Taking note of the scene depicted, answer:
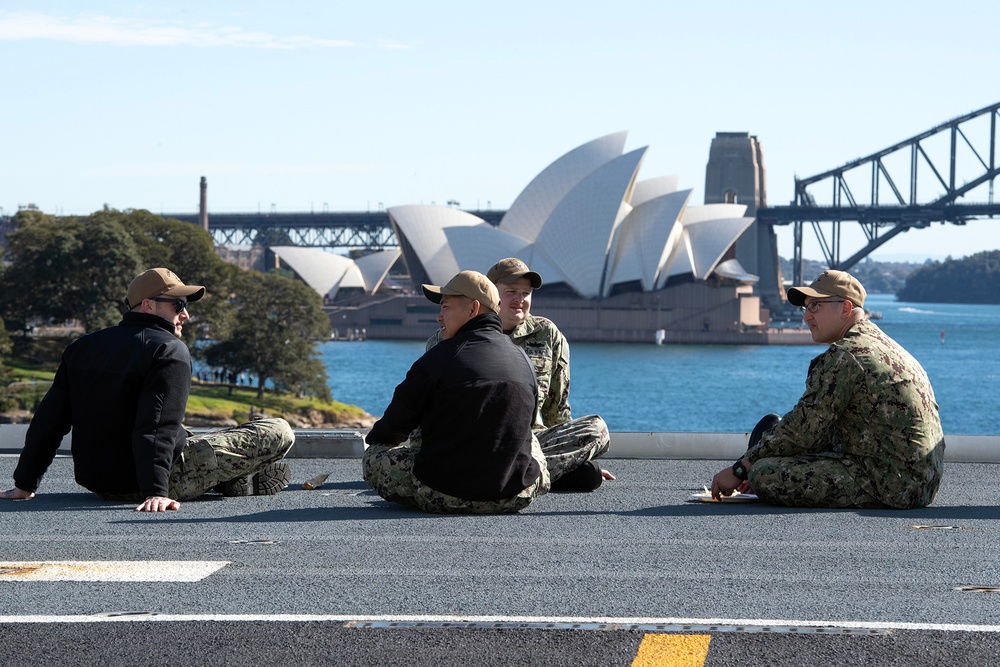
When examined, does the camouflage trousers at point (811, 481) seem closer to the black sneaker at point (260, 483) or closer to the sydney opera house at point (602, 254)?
the black sneaker at point (260, 483)

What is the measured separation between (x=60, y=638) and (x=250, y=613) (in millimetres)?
485

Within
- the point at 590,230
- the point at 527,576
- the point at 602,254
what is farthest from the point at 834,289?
the point at 602,254

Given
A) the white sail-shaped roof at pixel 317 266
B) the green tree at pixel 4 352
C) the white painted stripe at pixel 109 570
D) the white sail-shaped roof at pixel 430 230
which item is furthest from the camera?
the white sail-shaped roof at pixel 317 266

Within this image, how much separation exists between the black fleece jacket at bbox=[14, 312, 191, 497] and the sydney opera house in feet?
234

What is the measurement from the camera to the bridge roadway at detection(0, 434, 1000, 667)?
336cm

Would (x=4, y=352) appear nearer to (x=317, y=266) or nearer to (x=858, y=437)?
(x=858, y=437)

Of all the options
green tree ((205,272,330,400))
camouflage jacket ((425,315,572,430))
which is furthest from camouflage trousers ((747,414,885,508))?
green tree ((205,272,330,400))

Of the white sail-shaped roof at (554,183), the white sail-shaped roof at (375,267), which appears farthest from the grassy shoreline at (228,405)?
the white sail-shaped roof at (375,267)

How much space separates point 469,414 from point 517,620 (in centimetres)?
179

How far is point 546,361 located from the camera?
6.46 metres

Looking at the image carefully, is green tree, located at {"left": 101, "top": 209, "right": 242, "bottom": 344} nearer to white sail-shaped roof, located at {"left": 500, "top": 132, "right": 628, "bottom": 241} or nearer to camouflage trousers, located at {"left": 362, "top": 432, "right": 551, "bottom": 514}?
white sail-shaped roof, located at {"left": 500, "top": 132, "right": 628, "bottom": 241}

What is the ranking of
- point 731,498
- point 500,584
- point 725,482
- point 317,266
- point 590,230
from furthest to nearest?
point 317,266 < point 590,230 < point 731,498 < point 725,482 < point 500,584

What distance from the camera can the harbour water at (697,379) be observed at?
50750 mm

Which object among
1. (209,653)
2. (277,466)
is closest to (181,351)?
(277,466)
